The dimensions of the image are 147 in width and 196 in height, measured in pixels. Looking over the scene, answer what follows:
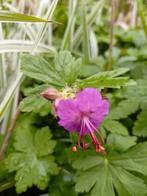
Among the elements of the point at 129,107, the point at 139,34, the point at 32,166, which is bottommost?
the point at 32,166

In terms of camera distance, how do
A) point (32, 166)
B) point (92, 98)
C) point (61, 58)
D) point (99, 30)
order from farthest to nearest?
1. point (99, 30)
2. point (32, 166)
3. point (61, 58)
4. point (92, 98)

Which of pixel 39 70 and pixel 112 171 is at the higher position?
pixel 39 70

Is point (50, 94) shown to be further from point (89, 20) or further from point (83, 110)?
point (89, 20)

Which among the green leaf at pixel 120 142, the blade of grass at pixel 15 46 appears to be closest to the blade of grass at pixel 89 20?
the blade of grass at pixel 15 46

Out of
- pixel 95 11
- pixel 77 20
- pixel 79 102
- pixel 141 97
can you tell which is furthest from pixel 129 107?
pixel 77 20

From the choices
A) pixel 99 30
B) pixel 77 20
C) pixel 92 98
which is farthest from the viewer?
pixel 99 30

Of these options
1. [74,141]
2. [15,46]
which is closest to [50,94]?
[74,141]

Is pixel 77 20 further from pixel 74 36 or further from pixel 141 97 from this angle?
pixel 141 97

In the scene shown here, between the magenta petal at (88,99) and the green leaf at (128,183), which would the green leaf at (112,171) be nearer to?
the green leaf at (128,183)
